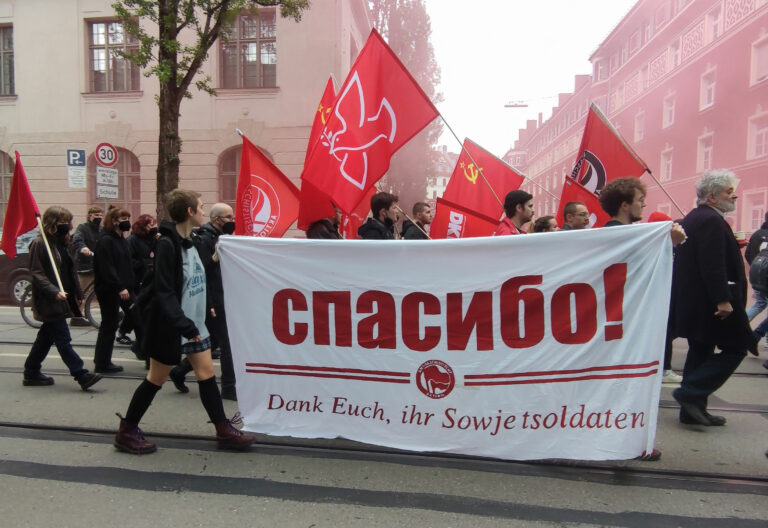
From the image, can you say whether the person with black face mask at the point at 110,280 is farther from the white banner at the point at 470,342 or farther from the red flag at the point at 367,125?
the white banner at the point at 470,342

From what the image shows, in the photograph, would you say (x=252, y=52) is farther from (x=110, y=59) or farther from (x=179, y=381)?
(x=179, y=381)

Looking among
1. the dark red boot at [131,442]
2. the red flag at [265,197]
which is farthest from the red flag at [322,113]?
the dark red boot at [131,442]

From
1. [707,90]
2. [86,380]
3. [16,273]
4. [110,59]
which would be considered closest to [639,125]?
[707,90]

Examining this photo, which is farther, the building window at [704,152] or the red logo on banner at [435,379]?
the building window at [704,152]

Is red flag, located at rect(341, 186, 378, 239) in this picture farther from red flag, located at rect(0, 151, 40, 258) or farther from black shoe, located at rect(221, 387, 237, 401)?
red flag, located at rect(0, 151, 40, 258)

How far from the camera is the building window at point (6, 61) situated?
16531mm

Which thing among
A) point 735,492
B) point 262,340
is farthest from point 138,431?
point 735,492

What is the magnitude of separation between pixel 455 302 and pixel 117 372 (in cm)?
399

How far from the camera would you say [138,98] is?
15828 mm

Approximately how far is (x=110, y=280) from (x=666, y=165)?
1010 inches

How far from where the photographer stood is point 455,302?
3.23m

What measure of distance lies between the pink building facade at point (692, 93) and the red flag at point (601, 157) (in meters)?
9.48

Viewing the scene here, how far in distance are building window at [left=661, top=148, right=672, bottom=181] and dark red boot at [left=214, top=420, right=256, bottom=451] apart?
25.4 m

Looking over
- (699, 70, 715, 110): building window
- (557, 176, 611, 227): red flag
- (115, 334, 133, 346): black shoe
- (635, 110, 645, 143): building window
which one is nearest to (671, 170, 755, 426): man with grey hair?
(557, 176, 611, 227): red flag
